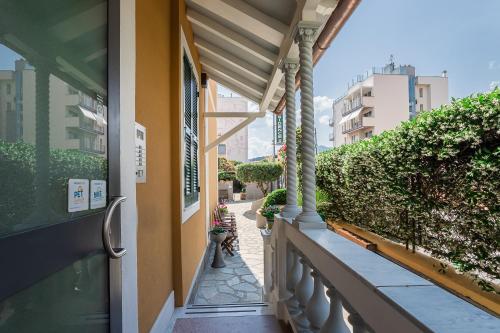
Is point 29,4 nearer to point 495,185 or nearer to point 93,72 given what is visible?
point 93,72

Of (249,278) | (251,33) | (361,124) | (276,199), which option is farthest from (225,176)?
(251,33)

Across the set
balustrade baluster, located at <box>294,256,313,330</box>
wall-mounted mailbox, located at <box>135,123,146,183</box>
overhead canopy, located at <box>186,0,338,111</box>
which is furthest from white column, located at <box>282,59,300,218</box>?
wall-mounted mailbox, located at <box>135,123,146,183</box>

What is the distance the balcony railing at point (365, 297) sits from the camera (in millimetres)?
651

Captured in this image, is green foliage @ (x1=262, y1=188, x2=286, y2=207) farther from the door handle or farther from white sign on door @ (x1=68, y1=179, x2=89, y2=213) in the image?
white sign on door @ (x1=68, y1=179, x2=89, y2=213)

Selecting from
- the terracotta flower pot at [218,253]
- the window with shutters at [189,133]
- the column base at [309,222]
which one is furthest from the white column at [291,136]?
the terracotta flower pot at [218,253]

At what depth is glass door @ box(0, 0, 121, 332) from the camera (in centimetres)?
63

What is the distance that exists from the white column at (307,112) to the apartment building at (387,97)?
80.1ft

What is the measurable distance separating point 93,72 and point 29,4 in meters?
0.30

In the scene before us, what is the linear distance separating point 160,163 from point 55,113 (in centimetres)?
145

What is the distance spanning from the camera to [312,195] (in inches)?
80.4

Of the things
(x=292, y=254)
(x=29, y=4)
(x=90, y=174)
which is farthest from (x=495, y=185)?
(x=29, y=4)

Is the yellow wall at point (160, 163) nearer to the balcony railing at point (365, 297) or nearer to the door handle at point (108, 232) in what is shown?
the door handle at point (108, 232)

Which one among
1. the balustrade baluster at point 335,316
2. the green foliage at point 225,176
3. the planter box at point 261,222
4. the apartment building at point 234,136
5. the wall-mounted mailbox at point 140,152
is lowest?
the planter box at point 261,222

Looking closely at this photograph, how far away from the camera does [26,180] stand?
68 cm
